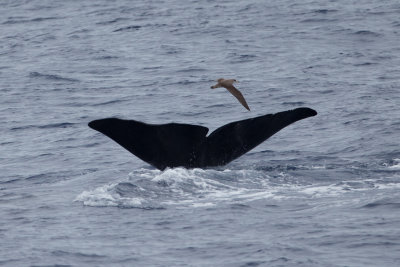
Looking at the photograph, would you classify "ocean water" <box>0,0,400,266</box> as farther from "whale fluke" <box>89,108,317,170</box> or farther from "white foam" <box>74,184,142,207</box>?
"whale fluke" <box>89,108,317,170</box>

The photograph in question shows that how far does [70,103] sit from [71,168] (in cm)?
617

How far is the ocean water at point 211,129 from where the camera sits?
10789 millimetres

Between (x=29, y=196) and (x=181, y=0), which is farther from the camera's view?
(x=181, y=0)

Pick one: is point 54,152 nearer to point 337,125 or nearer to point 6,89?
point 337,125

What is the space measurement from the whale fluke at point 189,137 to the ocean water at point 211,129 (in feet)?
0.74

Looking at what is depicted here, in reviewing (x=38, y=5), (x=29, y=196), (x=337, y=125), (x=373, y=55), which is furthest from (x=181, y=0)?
(x=29, y=196)

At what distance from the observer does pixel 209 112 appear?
1961 centimetres

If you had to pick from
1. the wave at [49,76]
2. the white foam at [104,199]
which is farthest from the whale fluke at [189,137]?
the wave at [49,76]

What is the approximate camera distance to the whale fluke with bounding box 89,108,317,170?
12031mm

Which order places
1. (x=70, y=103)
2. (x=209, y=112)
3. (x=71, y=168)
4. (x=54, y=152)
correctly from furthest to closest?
1. (x=70, y=103)
2. (x=209, y=112)
3. (x=54, y=152)
4. (x=71, y=168)

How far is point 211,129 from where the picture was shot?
700 inches

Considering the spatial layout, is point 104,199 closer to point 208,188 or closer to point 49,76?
point 208,188

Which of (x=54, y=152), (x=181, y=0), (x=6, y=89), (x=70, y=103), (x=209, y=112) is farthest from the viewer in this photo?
(x=181, y=0)

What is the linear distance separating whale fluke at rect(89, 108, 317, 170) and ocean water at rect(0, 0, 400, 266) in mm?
226
